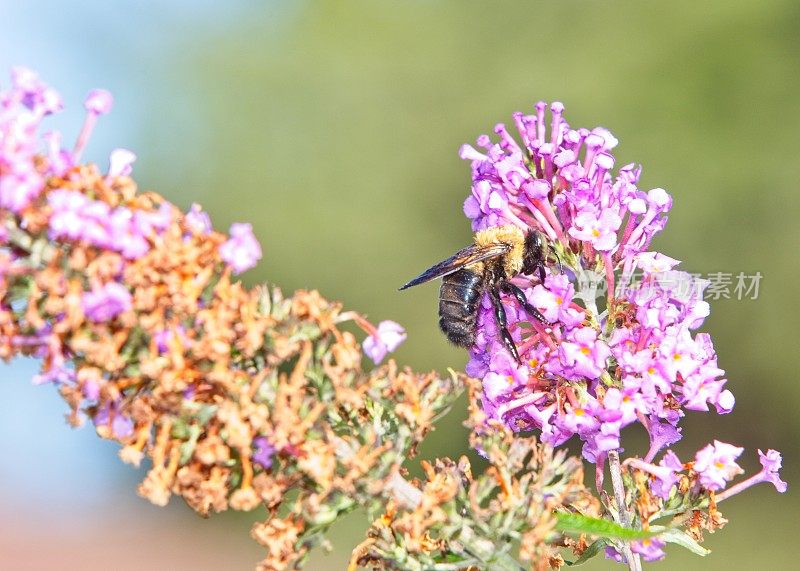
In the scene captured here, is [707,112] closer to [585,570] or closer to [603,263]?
[585,570]

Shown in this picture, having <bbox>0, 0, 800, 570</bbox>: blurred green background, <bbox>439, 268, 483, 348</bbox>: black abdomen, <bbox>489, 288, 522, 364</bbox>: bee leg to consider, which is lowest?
<bbox>489, 288, 522, 364</bbox>: bee leg

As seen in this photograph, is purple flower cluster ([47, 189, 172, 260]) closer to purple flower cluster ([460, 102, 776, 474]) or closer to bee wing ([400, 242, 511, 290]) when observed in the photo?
purple flower cluster ([460, 102, 776, 474])

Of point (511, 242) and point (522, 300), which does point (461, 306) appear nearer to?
point (511, 242)

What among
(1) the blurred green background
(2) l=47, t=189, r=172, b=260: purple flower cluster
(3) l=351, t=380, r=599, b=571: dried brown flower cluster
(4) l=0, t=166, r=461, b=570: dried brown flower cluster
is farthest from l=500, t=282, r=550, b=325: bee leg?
(1) the blurred green background

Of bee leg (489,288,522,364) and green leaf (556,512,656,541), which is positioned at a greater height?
bee leg (489,288,522,364)

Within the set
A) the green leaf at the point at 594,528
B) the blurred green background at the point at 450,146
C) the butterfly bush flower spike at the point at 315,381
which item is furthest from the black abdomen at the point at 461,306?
the blurred green background at the point at 450,146

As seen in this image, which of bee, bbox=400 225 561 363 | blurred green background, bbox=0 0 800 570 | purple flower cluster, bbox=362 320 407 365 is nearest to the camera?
purple flower cluster, bbox=362 320 407 365
